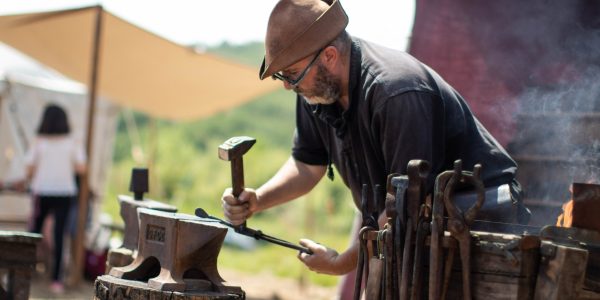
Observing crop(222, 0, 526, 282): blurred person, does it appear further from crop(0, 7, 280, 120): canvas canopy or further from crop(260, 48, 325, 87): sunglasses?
crop(0, 7, 280, 120): canvas canopy

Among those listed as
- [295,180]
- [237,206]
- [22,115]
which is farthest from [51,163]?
[237,206]

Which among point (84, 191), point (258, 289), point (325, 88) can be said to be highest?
point (325, 88)

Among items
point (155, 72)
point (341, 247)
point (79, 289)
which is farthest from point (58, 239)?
point (341, 247)

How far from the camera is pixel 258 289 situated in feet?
34.1

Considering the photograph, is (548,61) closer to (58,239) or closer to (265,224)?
(58,239)

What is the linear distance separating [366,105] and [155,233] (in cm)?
91

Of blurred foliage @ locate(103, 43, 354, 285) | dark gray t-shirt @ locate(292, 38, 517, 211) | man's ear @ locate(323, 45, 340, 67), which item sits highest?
man's ear @ locate(323, 45, 340, 67)

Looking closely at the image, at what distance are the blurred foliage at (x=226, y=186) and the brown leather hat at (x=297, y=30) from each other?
25.0 ft

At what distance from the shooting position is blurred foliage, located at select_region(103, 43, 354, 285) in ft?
44.1

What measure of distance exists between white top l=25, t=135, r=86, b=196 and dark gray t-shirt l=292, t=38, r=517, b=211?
5.14 m

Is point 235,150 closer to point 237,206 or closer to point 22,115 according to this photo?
point 237,206

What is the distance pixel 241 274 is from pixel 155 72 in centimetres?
317

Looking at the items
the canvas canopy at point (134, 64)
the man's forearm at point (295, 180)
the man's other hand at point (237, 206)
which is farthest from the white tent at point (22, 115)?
the man's other hand at point (237, 206)

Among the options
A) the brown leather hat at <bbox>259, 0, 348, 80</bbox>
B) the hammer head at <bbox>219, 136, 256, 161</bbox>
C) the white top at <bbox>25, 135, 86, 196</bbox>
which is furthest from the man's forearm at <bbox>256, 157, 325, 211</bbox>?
the white top at <bbox>25, 135, 86, 196</bbox>
